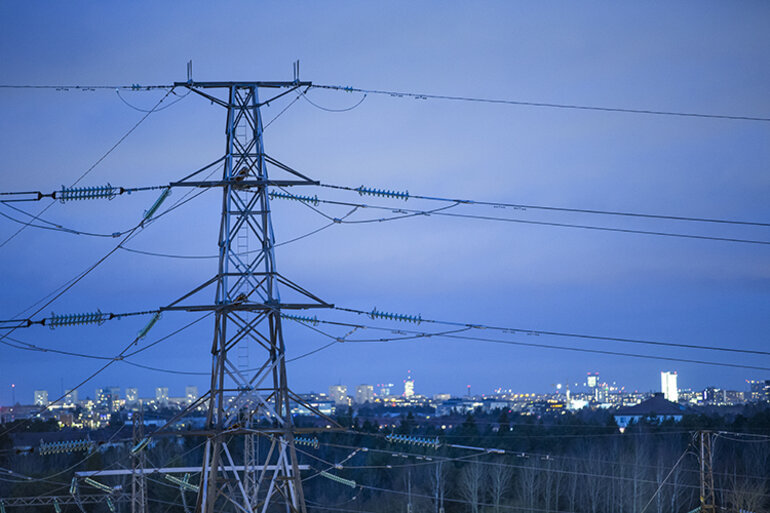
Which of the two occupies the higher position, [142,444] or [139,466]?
[142,444]

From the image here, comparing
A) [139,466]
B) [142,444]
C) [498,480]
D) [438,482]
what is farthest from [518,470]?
[142,444]

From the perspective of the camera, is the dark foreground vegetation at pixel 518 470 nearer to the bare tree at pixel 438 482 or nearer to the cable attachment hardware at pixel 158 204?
the bare tree at pixel 438 482

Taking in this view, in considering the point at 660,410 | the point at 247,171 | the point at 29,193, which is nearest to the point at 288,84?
the point at 247,171

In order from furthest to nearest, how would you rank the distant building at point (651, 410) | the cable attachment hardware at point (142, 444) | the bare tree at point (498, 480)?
the distant building at point (651, 410)
the bare tree at point (498, 480)
the cable attachment hardware at point (142, 444)

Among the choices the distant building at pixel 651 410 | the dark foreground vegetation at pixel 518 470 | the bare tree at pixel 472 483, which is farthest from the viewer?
the distant building at pixel 651 410

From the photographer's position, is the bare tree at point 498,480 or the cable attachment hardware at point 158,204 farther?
the bare tree at point 498,480

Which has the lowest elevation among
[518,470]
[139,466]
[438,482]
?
[438,482]

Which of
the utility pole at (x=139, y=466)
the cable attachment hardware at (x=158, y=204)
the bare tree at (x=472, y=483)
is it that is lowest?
the bare tree at (x=472, y=483)

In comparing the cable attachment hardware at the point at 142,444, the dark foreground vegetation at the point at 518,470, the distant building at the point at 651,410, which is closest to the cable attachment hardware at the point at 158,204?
the cable attachment hardware at the point at 142,444

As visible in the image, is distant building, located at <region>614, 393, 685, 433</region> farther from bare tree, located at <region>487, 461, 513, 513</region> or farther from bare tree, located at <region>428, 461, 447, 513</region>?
bare tree, located at <region>428, 461, 447, 513</region>

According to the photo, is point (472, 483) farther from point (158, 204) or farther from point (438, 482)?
point (158, 204)

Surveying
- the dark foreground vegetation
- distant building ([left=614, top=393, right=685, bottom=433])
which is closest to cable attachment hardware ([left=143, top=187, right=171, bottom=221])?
the dark foreground vegetation

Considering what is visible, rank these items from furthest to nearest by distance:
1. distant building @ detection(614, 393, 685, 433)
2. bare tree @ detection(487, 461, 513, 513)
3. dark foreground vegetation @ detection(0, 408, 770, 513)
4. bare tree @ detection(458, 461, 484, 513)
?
distant building @ detection(614, 393, 685, 433) < bare tree @ detection(487, 461, 513, 513) < bare tree @ detection(458, 461, 484, 513) < dark foreground vegetation @ detection(0, 408, 770, 513)

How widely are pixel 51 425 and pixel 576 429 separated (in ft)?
155
